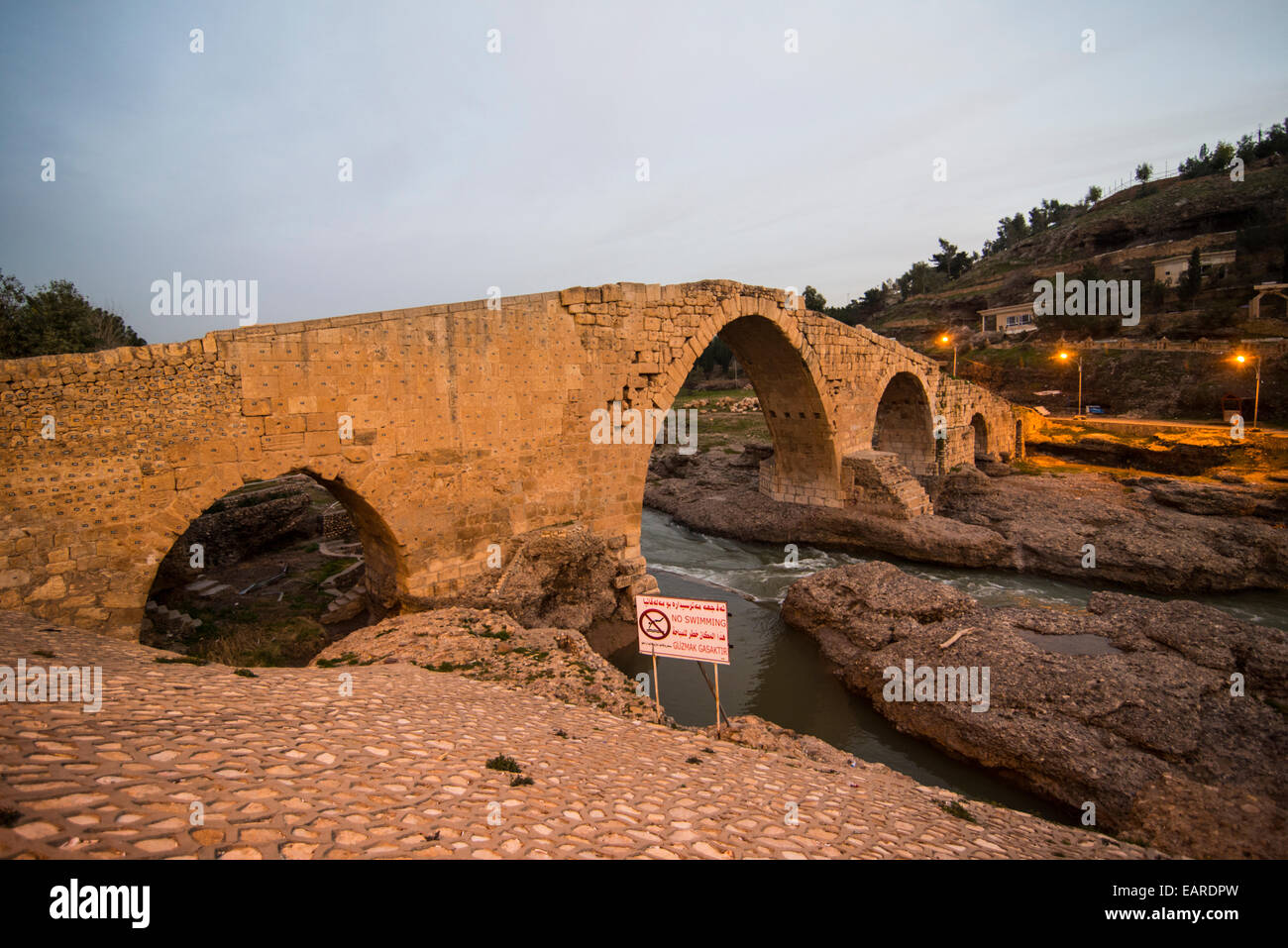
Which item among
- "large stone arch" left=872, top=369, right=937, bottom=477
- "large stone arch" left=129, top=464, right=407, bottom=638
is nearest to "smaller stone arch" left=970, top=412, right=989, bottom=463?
"large stone arch" left=872, top=369, right=937, bottom=477

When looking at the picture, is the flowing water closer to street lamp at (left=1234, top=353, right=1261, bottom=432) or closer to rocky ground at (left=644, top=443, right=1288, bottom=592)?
rocky ground at (left=644, top=443, right=1288, bottom=592)

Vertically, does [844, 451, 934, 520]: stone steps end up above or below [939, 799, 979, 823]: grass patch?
above

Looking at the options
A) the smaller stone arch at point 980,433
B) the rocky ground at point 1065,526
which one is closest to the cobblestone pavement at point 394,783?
the rocky ground at point 1065,526

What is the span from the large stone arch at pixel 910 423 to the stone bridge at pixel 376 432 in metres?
8.86

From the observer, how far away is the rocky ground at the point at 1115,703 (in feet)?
19.1

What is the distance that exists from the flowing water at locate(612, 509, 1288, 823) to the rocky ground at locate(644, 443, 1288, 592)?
19.0 inches

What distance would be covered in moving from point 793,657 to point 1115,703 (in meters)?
4.51

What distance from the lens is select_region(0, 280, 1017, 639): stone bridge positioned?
604cm

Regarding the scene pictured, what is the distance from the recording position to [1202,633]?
841 centimetres

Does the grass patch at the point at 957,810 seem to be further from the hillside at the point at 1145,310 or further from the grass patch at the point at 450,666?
the hillside at the point at 1145,310

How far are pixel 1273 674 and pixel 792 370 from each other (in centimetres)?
1109

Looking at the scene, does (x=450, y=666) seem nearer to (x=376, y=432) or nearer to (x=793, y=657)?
(x=376, y=432)

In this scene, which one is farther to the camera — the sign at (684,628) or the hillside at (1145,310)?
the hillside at (1145,310)
